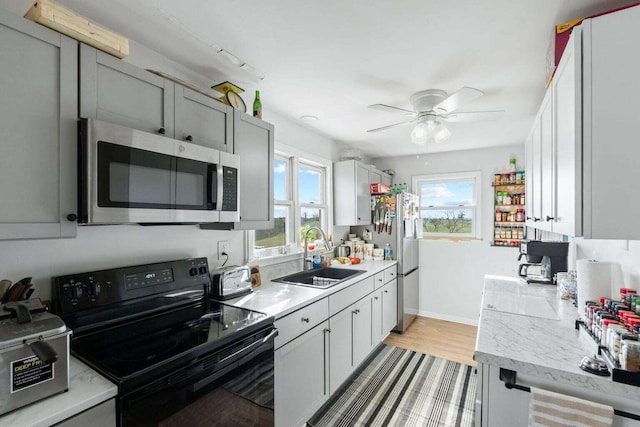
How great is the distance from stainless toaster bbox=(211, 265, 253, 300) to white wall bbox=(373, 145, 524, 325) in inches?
121

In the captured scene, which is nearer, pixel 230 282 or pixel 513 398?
pixel 513 398

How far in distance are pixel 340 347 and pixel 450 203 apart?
2.82 meters

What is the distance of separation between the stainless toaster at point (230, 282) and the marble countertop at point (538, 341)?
1.39 m

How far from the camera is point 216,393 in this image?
1213 mm

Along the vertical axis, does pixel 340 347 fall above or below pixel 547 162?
below

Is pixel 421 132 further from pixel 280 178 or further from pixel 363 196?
pixel 363 196

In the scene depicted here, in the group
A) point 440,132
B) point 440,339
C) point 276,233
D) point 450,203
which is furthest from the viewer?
point 450,203

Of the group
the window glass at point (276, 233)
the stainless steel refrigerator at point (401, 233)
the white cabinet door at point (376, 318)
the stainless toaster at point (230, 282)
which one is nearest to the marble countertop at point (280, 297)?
the stainless toaster at point (230, 282)

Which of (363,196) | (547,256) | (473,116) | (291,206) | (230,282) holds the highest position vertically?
(473,116)

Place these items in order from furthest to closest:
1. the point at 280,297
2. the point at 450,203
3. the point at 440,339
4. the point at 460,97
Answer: the point at 450,203 → the point at 440,339 → the point at 280,297 → the point at 460,97

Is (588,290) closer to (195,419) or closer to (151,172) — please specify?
(195,419)

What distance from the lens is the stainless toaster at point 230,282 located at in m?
1.85

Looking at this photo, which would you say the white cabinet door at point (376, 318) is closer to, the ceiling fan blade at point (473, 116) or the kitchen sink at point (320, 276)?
→ the kitchen sink at point (320, 276)

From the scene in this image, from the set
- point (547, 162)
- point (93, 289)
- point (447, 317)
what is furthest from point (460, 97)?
point (447, 317)
